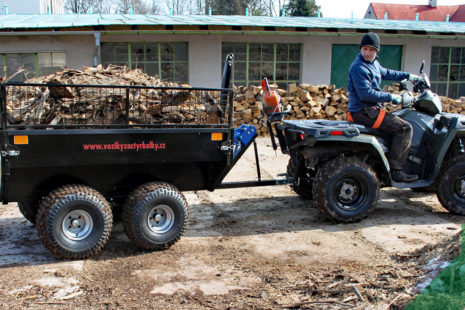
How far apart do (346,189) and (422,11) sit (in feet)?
163

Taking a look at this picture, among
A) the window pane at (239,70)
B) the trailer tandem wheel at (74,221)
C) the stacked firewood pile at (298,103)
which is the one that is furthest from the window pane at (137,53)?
the trailer tandem wheel at (74,221)

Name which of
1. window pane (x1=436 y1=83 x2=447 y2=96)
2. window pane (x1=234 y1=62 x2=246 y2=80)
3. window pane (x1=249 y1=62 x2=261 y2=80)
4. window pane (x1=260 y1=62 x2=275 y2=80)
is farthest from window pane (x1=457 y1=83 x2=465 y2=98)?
window pane (x1=234 y1=62 x2=246 y2=80)

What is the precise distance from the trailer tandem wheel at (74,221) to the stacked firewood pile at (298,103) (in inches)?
310

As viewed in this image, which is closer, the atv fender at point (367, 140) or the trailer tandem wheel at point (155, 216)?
the trailer tandem wheel at point (155, 216)

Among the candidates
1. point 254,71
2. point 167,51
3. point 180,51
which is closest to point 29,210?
point 167,51

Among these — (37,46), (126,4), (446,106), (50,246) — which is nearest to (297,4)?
(126,4)

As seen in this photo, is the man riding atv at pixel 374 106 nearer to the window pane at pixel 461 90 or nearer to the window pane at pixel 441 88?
the window pane at pixel 441 88

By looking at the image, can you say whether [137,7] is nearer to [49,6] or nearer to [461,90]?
[49,6]

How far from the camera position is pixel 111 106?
465 centimetres

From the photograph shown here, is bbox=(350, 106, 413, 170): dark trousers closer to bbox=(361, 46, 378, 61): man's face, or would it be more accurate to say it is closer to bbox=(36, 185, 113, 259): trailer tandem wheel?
bbox=(361, 46, 378, 61): man's face

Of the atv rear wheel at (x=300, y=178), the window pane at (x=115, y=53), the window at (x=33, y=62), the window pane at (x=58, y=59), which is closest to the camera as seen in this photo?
the atv rear wheel at (x=300, y=178)

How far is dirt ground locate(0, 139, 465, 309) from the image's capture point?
11.8ft

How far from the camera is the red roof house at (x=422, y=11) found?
156 feet

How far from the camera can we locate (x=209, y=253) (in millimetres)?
4648
